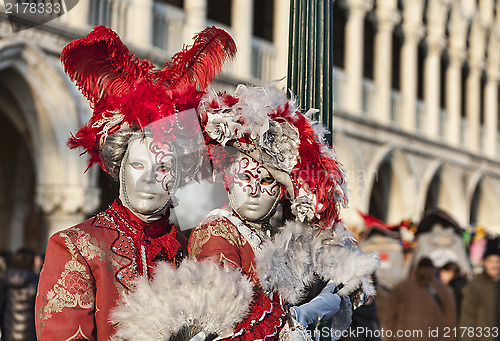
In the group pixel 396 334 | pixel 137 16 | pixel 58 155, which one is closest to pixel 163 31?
pixel 137 16

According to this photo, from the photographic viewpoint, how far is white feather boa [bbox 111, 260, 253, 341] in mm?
1896

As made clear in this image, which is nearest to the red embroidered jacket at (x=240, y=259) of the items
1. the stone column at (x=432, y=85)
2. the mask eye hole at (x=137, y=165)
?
the mask eye hole at (x=137, y=165)

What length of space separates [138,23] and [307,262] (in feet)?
23.4

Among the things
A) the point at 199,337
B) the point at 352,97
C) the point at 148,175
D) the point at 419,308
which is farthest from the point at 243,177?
the point at 352,97

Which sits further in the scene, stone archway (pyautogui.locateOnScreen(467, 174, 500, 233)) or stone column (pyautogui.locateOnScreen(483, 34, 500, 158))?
stone column (pyautogui.locateOnScreen(483, 34, 500, 158))

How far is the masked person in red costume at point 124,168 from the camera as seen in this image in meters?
2.03

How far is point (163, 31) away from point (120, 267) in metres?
7.69

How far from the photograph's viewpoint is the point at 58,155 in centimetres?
802

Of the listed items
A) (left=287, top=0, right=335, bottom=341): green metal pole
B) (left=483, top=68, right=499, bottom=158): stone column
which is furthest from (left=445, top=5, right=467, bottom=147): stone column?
(left=287, top=0, right=335, bottom=341): green metal pole

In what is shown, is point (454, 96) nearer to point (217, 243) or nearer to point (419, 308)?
point (419, 308)

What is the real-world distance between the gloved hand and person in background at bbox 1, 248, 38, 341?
430 cm

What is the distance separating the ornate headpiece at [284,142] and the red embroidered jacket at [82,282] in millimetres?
377

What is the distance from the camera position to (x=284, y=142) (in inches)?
88.6

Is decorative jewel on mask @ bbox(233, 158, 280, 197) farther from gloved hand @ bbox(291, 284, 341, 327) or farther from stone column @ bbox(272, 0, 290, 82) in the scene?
stone column @ bbox(272, 0, 290, 82)
